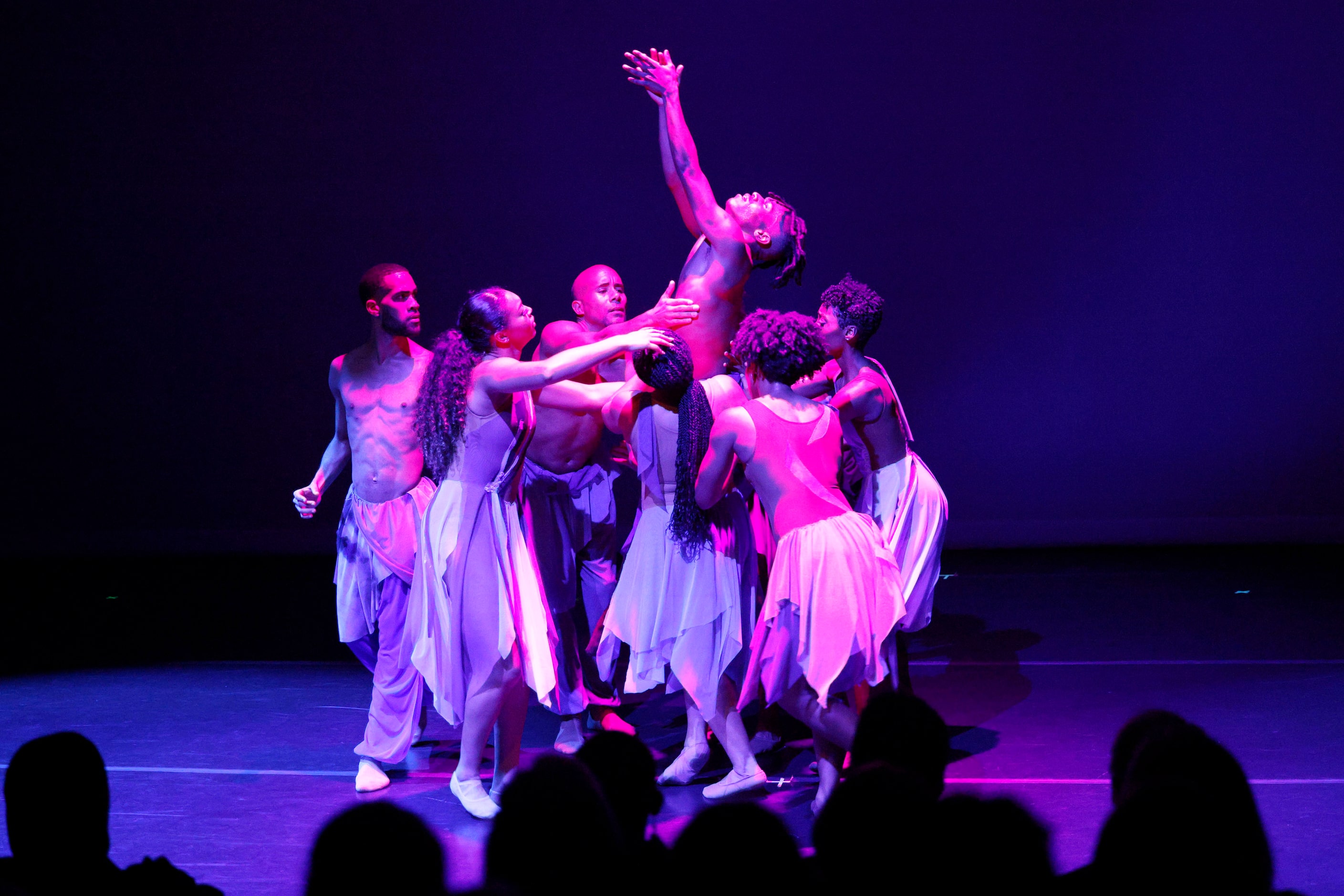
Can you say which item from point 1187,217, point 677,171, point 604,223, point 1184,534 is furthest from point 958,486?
point 677,171

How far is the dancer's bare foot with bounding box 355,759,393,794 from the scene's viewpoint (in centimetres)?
391

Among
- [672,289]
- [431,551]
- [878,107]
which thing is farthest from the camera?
[878,107]

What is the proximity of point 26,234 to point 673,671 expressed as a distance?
21.0 ft

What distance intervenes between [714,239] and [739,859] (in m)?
3.18

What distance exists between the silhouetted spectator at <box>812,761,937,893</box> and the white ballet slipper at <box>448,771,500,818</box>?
6.92 feet

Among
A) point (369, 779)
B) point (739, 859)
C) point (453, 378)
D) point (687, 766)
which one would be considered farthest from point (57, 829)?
point (687, 766)

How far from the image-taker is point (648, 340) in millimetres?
3633

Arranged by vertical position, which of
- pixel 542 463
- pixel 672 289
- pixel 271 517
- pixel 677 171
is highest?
pixel 677 171

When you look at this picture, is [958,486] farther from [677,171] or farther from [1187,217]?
[677,171]

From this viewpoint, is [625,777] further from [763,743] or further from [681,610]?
[763,743]

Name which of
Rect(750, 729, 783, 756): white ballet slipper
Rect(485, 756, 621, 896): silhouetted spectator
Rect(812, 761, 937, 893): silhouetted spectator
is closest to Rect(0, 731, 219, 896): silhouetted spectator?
Rect(485, 756, 621, 896): silhouetted spectator

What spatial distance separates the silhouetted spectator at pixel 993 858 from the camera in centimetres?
159

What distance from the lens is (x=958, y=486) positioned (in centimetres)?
796

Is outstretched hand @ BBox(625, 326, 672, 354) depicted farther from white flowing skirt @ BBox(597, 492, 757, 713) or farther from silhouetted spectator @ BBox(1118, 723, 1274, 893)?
silhouetted spectator @ BBox(1118, 723, 1274, 893)
